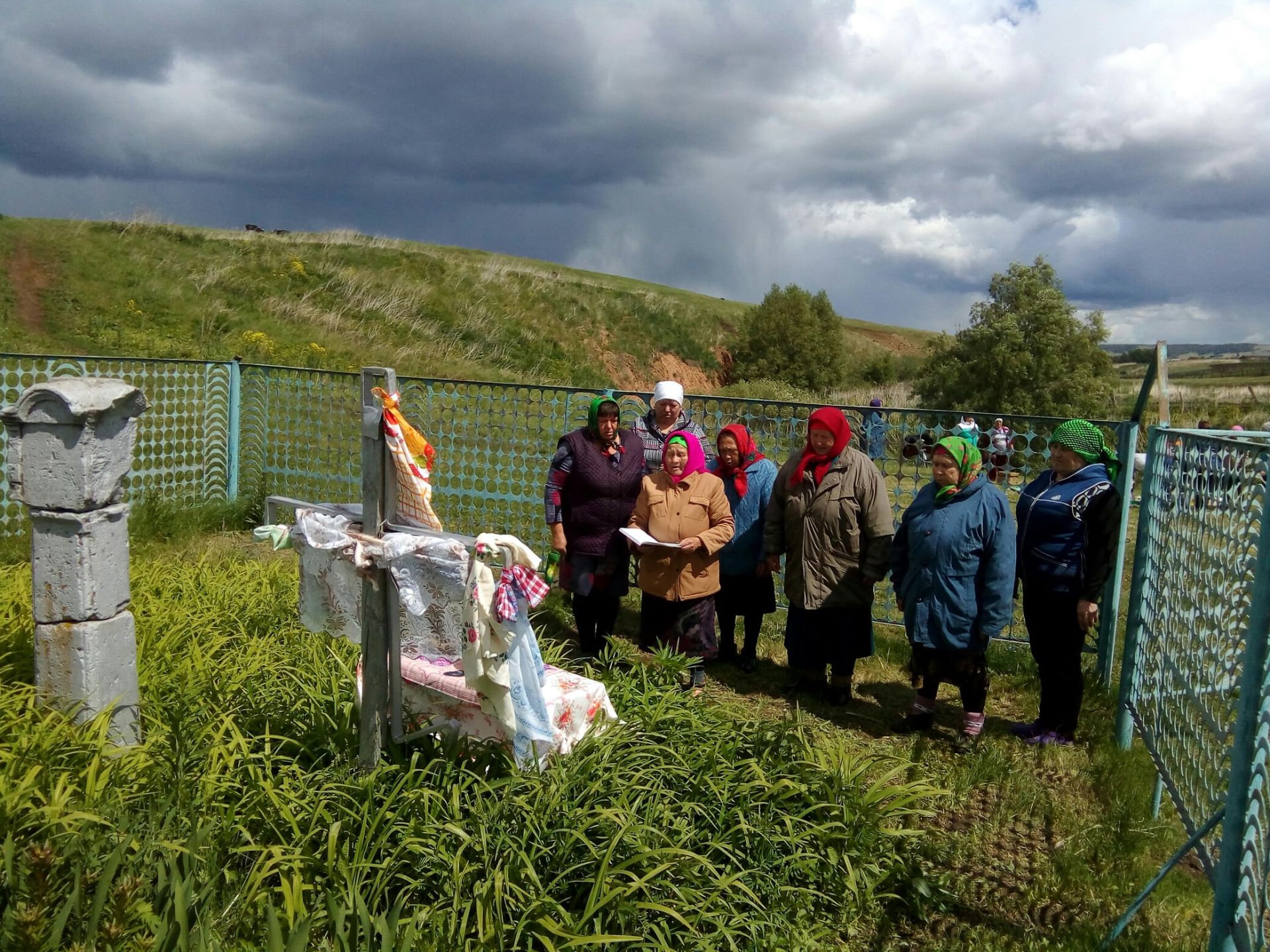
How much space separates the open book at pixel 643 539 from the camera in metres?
4.76

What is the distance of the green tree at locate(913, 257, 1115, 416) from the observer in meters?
28.0

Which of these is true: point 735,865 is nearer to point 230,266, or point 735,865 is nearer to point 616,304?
point 230,266

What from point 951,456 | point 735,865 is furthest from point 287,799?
point 951,456

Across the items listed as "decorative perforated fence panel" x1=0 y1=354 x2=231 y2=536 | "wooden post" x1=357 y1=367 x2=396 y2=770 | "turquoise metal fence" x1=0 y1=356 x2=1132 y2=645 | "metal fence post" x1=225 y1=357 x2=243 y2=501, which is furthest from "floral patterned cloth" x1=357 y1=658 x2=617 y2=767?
"metal fence post" x1=225 y1=357 x2=243 y2=501

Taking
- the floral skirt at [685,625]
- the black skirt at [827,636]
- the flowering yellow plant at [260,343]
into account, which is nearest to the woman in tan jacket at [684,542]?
the floral skirt at [685,625]

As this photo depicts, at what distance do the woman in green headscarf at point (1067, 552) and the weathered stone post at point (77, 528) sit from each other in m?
4.13

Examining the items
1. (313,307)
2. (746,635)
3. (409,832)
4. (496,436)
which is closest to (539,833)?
(409,832)

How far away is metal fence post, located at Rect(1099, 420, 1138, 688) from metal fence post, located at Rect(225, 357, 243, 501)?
708cm

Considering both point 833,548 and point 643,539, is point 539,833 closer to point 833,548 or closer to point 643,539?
point 643,539

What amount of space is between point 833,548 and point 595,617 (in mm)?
1525

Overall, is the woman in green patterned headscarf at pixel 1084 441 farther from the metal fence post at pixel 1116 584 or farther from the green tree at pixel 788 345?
the green tree at pixel 788 345

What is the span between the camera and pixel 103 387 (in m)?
3.40

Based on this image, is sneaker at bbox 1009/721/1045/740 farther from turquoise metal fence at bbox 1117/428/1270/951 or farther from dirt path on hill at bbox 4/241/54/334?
dirt path on hill at bbox 4/241/54/334

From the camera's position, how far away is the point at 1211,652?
2975 mm
